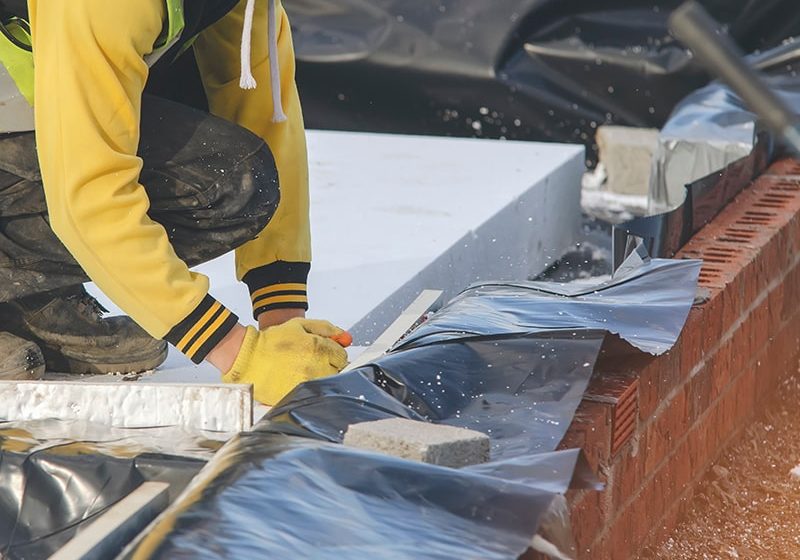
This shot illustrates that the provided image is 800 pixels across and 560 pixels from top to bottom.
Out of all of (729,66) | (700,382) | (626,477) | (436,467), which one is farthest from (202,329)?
(700,382)

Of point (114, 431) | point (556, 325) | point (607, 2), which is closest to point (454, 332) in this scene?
point (556, 325)

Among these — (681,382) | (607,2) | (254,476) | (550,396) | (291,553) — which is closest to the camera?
(291,553)

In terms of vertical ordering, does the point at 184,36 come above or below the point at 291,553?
above

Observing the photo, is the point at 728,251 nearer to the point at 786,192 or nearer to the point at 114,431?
the point at 786,192

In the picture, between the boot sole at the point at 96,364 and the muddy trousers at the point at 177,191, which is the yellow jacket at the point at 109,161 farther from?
the boot sole at the point at 96,364

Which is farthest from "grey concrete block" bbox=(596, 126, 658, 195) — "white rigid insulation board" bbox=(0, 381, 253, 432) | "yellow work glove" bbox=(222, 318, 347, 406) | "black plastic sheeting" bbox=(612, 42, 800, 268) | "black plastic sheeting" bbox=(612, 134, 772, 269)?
"white rigid insulation board" bbox=(0, 381, 253, 432)

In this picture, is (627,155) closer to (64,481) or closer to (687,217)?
(687,217)

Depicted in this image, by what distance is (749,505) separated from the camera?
2682 millimetres

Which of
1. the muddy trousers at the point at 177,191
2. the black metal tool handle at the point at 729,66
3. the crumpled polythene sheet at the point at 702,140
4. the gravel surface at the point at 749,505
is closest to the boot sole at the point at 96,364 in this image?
the muddy trousers at the point at 177,191

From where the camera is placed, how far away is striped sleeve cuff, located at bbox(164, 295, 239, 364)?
2.12 meters

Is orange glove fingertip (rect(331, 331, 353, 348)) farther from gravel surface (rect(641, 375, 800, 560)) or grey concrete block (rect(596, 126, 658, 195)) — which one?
grey concrete block (rect(596, 126, 658, 195))

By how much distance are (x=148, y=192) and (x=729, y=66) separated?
3.64 feet

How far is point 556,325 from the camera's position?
2.24 meters

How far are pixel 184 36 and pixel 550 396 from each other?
89 cm
